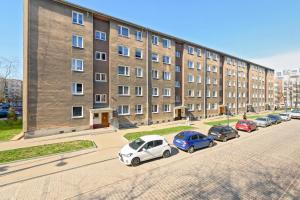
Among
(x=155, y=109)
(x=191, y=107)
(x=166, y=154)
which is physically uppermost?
(x=191, y=107)

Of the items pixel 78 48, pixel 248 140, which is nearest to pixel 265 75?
pixel 248 140

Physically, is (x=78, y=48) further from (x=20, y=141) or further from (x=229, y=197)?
(x=229, y=197)

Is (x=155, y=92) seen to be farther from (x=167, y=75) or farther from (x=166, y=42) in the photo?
(x=166, y=42)

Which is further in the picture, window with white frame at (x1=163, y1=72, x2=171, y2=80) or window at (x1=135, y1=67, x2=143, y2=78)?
window with white frame at (x1=163, y1=72, x2=171, y2=80)

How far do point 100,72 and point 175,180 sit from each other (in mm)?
16776

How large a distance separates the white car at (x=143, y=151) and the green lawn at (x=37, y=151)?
463 centimetres

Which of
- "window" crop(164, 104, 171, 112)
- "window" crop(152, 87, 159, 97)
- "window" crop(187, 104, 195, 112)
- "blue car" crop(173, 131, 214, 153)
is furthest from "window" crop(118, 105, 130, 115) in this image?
"window" crop(187, 104, 195, 112)

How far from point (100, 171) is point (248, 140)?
15.4 metres

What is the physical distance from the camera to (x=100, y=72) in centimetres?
2175

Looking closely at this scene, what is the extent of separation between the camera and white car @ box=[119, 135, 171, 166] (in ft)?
35.1

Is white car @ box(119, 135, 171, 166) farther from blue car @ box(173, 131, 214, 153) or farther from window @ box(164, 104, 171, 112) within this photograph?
window @ box(164, 104, 171, 112)

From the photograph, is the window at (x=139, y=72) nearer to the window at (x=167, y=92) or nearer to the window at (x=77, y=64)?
the window at (x=167, y=92)

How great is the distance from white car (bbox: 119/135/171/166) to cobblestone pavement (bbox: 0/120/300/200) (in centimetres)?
43

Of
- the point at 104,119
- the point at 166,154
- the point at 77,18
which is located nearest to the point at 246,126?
the point at 166,154
